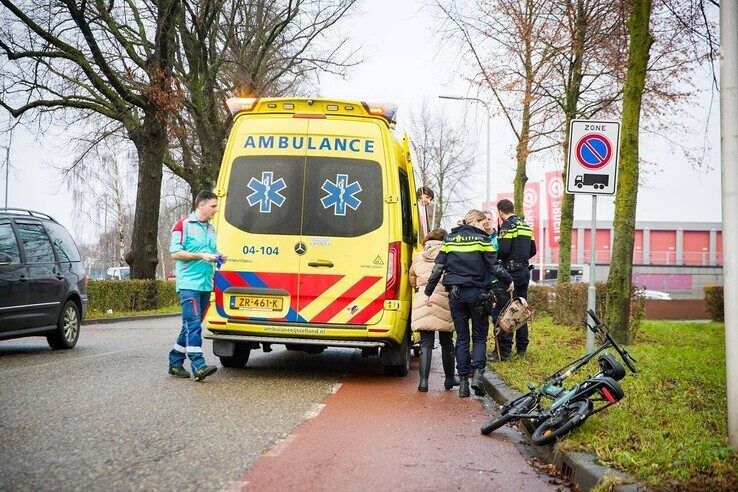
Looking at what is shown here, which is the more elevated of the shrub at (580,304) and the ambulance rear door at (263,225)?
the ambulance rear door at (263,225)

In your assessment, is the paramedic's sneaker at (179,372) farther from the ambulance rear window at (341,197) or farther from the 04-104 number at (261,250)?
the ambulance rear window at (341,197)

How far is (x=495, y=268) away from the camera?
8469mm

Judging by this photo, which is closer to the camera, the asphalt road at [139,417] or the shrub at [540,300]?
the asphalt road at [139,417]

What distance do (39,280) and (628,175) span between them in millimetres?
8323

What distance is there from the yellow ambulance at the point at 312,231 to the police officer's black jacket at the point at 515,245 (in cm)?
199

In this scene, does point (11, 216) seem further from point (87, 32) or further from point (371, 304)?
point (87, 32)

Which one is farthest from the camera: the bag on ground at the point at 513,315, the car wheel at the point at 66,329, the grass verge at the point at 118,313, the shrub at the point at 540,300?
the grass verge at the point at 118,313

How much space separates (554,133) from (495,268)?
1451 centimetres

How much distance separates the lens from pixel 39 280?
11.4 meters

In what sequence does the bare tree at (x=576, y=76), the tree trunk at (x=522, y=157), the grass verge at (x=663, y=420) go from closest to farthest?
the grass verge at (x=663, y=420) → the bare tree at (x=576, y=76) → the tree trunk at (x=522, y=157)

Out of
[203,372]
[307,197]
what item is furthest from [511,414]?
[307,197]

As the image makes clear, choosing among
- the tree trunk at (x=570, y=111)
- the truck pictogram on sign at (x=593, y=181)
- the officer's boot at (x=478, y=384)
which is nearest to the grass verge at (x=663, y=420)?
the officer's boot at (x=478, y=384)

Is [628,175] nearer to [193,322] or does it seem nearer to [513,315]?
[513,315]

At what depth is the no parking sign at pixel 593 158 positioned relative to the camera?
9156mm
